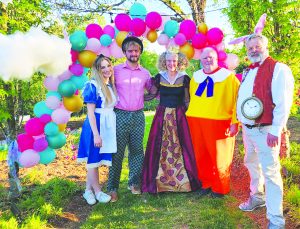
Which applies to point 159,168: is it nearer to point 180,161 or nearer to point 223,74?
point 180,161

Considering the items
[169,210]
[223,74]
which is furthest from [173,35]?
[169,210]

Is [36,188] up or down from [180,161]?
down

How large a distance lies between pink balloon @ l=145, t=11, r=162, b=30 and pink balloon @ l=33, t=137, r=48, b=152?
1861 mm

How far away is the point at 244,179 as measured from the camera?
Result: 4660 millimetres

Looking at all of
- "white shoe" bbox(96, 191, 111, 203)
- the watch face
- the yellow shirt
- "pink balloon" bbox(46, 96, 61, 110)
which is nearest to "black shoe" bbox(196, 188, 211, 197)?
the yellow shirt

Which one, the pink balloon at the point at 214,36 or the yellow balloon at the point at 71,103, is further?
the pink balloon at the point at 214,36

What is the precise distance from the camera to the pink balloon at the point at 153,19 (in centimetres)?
420

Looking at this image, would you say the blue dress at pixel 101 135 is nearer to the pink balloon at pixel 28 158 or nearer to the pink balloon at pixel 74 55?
the pink balloon at pixel 74 55

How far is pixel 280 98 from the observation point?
2.88 metres

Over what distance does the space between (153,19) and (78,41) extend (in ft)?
3.13

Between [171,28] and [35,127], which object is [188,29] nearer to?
[171,28]

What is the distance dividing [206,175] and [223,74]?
1.23 metres

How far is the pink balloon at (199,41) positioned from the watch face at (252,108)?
1.31 metres

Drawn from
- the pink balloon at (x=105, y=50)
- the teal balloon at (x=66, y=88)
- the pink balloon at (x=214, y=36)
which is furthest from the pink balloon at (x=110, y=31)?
the pink balloon at (x=214, y=36)
